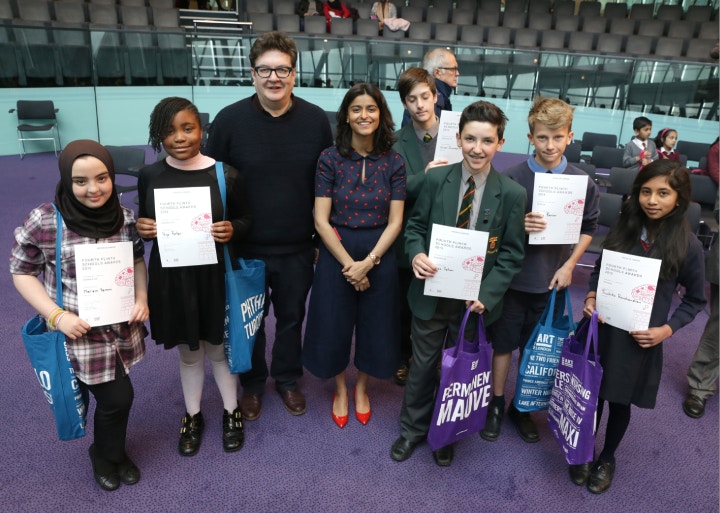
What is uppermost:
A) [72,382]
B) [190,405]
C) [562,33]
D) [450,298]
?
[562,33]

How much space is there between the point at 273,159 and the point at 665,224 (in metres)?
1.57

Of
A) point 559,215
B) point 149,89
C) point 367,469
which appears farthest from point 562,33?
point 367,469

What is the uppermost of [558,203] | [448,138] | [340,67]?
[340,67]

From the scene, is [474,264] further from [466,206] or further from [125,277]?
[125,277]

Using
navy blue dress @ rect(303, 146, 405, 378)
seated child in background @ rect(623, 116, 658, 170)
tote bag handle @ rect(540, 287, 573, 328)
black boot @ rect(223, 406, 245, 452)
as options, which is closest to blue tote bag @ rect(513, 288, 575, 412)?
tote bag handle @ rect(540, 287, 573, 328)

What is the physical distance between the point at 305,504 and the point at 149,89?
824cm

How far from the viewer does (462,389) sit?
2055 millimetres

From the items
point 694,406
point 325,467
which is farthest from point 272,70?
point 694,406

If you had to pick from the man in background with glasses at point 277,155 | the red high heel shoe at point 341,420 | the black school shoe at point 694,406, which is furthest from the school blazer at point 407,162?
the black school shoe at point 694,406

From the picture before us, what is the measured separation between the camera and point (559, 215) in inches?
83.6

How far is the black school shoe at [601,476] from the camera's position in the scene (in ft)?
7.07

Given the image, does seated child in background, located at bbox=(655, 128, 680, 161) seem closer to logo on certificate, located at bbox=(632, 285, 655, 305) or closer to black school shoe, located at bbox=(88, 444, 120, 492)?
logo on certificate, located at bbox=(632, 285, 655, 305)

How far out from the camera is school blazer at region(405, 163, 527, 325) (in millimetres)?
1999

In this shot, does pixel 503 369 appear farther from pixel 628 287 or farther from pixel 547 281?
pixel 628 287
